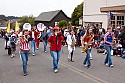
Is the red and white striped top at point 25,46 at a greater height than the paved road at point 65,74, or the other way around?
the red and white striped top at point 25,46

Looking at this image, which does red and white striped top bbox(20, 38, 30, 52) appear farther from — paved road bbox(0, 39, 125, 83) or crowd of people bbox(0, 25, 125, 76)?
paved road bbox(0, 39, 125, 83)

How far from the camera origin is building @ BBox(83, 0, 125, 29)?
2802 cm

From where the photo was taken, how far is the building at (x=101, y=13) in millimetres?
28025

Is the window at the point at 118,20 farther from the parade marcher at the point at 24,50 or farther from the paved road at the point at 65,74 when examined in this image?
the parade marcher at the point at 24,50

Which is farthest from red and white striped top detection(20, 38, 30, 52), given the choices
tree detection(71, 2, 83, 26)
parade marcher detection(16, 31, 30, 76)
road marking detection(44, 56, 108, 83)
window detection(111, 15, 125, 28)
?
tree detection(71, 2, 83, 26)

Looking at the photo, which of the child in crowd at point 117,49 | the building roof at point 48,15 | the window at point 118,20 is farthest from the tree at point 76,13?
the child in crowd at point 117,49

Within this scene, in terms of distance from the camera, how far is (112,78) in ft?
33.2

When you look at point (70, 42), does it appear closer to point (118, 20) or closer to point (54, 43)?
point (54, 43)

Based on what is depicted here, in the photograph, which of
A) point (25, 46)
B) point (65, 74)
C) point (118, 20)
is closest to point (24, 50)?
point (25, 46)

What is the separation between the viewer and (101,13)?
3212 cm

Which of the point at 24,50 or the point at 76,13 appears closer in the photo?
the point at 24,50

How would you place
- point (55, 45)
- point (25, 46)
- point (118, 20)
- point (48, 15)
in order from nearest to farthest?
point (25, 46), point (55, 45), point (118, 20), point (48, 15)

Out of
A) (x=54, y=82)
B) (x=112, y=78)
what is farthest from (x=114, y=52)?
(x=54, y=82)

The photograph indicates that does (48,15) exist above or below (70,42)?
above
